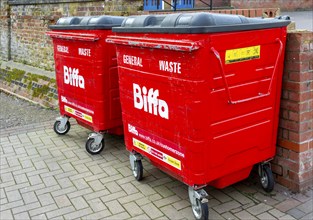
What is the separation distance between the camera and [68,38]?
4.94 meters

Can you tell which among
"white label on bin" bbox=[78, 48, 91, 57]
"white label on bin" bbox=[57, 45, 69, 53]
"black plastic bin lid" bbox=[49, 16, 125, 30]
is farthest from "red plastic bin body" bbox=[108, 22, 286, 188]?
"white label on bin" bbox=[57, 45, 69, 53]

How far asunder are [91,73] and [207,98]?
2062 mm

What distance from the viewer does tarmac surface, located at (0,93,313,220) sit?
3.52 metres

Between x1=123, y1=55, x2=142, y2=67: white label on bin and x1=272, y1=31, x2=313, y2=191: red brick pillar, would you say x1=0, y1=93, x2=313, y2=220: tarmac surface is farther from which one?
x1=123, y1=55, x2=142, y2=67: white label on bin

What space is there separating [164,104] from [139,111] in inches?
17.9

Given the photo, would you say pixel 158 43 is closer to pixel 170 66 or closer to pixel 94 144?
pixel 170 66

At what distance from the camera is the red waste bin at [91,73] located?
4562mm

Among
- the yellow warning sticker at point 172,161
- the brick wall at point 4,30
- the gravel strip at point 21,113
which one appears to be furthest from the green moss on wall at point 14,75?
the yellow warning sticker at point 172,161

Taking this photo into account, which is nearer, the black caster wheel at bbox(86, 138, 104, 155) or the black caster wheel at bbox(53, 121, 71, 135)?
the black caster wheel at bbox(86, 138, 104, 155)

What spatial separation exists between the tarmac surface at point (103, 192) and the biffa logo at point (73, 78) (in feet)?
2.80

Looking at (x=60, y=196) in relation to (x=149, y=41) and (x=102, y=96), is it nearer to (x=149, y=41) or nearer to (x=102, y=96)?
(x=102, y=96)

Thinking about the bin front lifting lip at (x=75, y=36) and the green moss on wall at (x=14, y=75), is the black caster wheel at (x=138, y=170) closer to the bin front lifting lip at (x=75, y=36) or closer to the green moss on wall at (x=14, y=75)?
the bin front lifting lip at (x=75, y=36)

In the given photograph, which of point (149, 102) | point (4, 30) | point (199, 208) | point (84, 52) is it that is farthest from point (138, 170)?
point (4, 30)

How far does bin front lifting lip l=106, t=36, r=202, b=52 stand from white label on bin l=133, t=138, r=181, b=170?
971 millimetres
